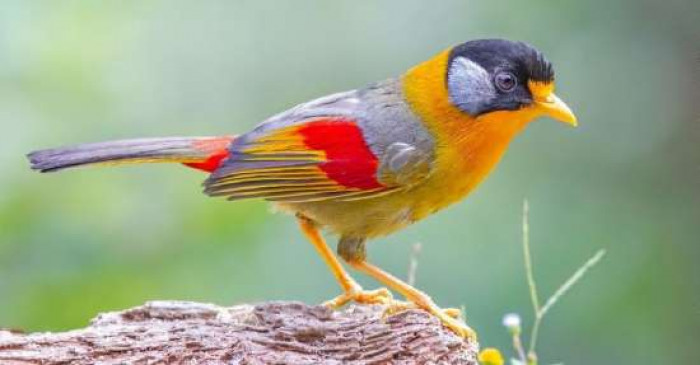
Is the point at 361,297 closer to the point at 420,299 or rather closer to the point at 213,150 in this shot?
the point at 420,299

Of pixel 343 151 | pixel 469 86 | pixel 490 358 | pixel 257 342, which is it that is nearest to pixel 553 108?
pixel 469 86

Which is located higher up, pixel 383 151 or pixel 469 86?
pixel 469 86

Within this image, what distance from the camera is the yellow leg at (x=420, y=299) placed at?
4711 mm

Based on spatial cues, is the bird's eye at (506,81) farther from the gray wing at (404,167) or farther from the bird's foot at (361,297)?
the bird's foot at (361,297)

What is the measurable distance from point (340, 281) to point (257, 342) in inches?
34.6

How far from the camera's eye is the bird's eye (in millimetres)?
4938

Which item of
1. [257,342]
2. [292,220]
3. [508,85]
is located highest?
[292,220]

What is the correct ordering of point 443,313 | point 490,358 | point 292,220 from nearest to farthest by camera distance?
point 490,358 < point 443,313 < point 292,220

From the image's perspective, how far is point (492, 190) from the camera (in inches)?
266

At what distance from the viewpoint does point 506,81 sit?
4.94 meters

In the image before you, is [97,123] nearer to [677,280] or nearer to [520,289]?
[520,289]

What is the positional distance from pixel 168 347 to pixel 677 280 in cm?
342

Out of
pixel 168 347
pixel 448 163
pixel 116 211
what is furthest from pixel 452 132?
pixel 116 211

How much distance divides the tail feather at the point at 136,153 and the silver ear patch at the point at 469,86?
0.90 metres
